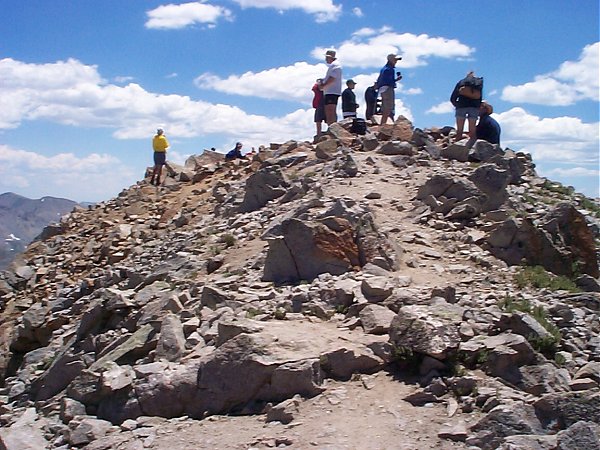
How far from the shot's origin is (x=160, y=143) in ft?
85.1

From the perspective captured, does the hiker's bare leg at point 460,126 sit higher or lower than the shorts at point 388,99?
lower

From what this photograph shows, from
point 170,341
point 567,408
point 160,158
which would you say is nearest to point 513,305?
point 567,408

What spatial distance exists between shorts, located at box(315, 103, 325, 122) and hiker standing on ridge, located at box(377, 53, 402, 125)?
5.89 ft

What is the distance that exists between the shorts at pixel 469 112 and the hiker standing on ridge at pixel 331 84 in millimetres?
3653

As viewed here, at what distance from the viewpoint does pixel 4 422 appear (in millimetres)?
10422

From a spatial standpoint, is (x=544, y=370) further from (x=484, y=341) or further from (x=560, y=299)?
(x=560, y=299)

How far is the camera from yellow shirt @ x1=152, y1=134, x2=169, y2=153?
2583cm

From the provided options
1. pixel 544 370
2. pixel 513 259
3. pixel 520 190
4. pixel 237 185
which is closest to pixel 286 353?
pixel 544 370

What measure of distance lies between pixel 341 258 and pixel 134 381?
13.1ft

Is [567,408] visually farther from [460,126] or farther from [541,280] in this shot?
[460,126]

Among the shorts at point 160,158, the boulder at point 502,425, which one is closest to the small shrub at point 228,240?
→ the boulder at point 502,425

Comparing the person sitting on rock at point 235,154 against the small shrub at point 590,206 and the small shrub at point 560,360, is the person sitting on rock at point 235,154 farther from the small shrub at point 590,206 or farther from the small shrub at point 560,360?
the small shrub at point 560,360

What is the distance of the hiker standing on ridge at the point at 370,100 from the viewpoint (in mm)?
24406

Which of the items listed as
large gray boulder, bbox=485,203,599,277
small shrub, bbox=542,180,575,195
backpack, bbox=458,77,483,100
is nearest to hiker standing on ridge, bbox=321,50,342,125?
backpack, bbox=458,77,483,100
